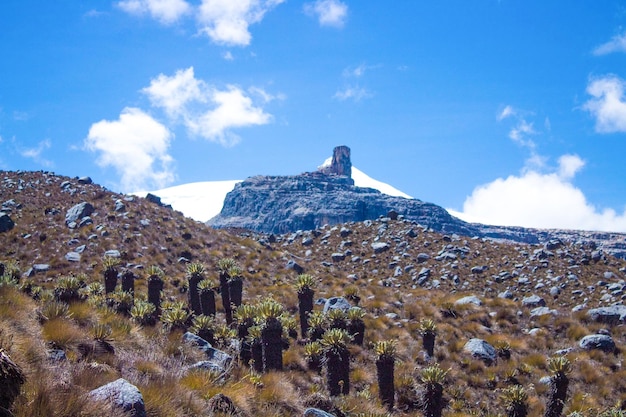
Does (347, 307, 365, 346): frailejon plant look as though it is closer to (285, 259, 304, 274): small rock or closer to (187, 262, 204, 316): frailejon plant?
(187, 262, 204, 316): frailejon plant

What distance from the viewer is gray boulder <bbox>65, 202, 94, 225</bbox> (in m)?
36.7

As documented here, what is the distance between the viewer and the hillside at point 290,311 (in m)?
A: 9.17

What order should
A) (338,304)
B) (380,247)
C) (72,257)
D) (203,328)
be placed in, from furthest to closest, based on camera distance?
(380,247), (72,257), (338,304), (203,328)

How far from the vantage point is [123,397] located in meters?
6.59

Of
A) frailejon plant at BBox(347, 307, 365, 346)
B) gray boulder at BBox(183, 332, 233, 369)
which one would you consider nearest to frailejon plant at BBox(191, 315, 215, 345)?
gray boulder at BBox(183, 332, 233, 369)

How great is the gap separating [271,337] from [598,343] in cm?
1687

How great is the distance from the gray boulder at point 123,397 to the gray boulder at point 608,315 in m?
25.7

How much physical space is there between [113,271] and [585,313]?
2689 centimetres

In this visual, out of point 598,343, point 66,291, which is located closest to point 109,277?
point 66,291

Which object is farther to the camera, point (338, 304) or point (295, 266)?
point (295, 266)

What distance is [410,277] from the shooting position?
3775 cm

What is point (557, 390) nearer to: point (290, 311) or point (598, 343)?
point (598, 343)

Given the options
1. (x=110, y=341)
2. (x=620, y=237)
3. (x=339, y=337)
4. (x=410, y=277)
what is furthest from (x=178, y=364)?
(x=620, y=237)

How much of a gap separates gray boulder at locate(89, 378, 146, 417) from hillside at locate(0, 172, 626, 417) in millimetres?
328
